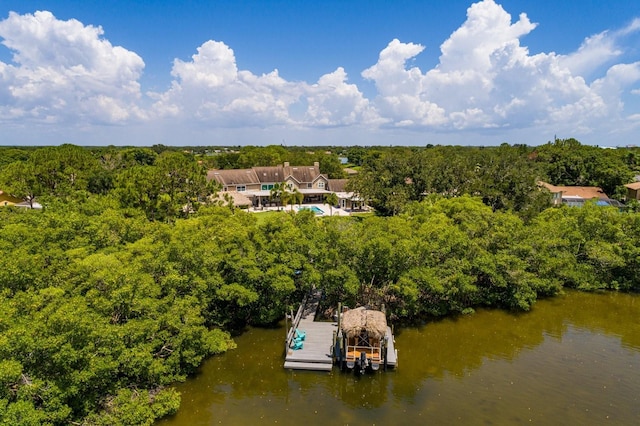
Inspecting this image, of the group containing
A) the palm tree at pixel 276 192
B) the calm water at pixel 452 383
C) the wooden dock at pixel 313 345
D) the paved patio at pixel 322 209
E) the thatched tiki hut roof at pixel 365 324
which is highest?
the palm tree at pixel 276 192

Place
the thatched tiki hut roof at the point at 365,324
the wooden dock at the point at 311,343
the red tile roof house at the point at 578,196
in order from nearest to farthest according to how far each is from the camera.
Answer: the thatched tiki hut roof at the point at 365,324, the wooden dock at the point at 311,343, the red tile roof house at the point at 578,196

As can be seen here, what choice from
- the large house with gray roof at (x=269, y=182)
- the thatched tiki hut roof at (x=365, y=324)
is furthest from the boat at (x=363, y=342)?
the large house with gray roof at (x=269, y=182)

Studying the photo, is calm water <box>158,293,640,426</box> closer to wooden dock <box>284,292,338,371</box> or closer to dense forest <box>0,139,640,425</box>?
wooden dock <box>284,292,338,371</box>

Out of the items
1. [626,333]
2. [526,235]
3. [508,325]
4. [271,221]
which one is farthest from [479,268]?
[271,221]

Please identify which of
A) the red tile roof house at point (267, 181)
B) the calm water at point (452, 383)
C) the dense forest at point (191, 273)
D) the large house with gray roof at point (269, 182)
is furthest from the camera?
the red tile roof house at point (267, 181)

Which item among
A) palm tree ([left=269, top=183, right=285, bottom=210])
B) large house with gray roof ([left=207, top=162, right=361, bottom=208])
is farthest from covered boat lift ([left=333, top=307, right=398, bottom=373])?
large house with gray roof ([left=207, top=162, right=361, bottom=208])

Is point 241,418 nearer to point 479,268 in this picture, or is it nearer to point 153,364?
point 153,364

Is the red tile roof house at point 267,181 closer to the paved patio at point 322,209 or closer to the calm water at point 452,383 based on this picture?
the paved patio at point 322,209
